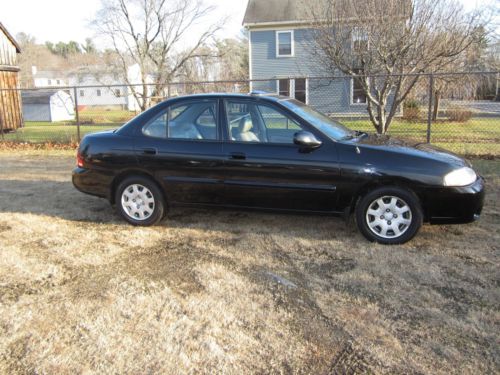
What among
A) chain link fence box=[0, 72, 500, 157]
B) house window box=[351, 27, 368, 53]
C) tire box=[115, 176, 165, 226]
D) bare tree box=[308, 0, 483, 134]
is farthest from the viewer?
chain link fence box=[0, 72, 500, 157]

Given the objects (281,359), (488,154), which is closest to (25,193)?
(281,359)

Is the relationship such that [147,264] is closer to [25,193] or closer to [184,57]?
[25,193]

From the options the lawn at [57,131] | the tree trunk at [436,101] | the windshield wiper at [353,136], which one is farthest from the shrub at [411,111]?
the windshield wiper at [353,136]

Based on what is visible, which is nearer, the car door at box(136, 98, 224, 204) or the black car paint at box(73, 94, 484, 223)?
A: the black car paint at box(73, 94, 484, 223)

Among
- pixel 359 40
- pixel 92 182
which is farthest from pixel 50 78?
pixel 92 182

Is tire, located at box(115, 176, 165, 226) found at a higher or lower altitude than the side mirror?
lower

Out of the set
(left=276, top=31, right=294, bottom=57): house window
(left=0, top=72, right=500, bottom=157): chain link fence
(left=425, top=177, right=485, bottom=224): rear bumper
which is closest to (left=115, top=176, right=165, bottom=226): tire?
(left=425, top=177, right=485, bottom=224): rear bumper

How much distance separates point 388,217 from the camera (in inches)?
177

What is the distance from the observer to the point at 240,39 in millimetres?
42312

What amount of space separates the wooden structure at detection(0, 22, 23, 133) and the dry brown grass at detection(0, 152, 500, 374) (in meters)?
17.0

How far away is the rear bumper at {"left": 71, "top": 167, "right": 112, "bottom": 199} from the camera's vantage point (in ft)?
17.9

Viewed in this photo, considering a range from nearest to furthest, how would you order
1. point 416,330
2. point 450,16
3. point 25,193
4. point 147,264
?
point 416,330
point 147,264
point 25,193
point 450,16

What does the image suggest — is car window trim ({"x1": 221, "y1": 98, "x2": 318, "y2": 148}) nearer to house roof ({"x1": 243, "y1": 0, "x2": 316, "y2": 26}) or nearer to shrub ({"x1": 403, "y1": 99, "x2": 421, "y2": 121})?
shrub ({"x1": 403, "y1": 99, "x2": 421, "y2": 121})

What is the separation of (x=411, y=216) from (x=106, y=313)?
3.08m
